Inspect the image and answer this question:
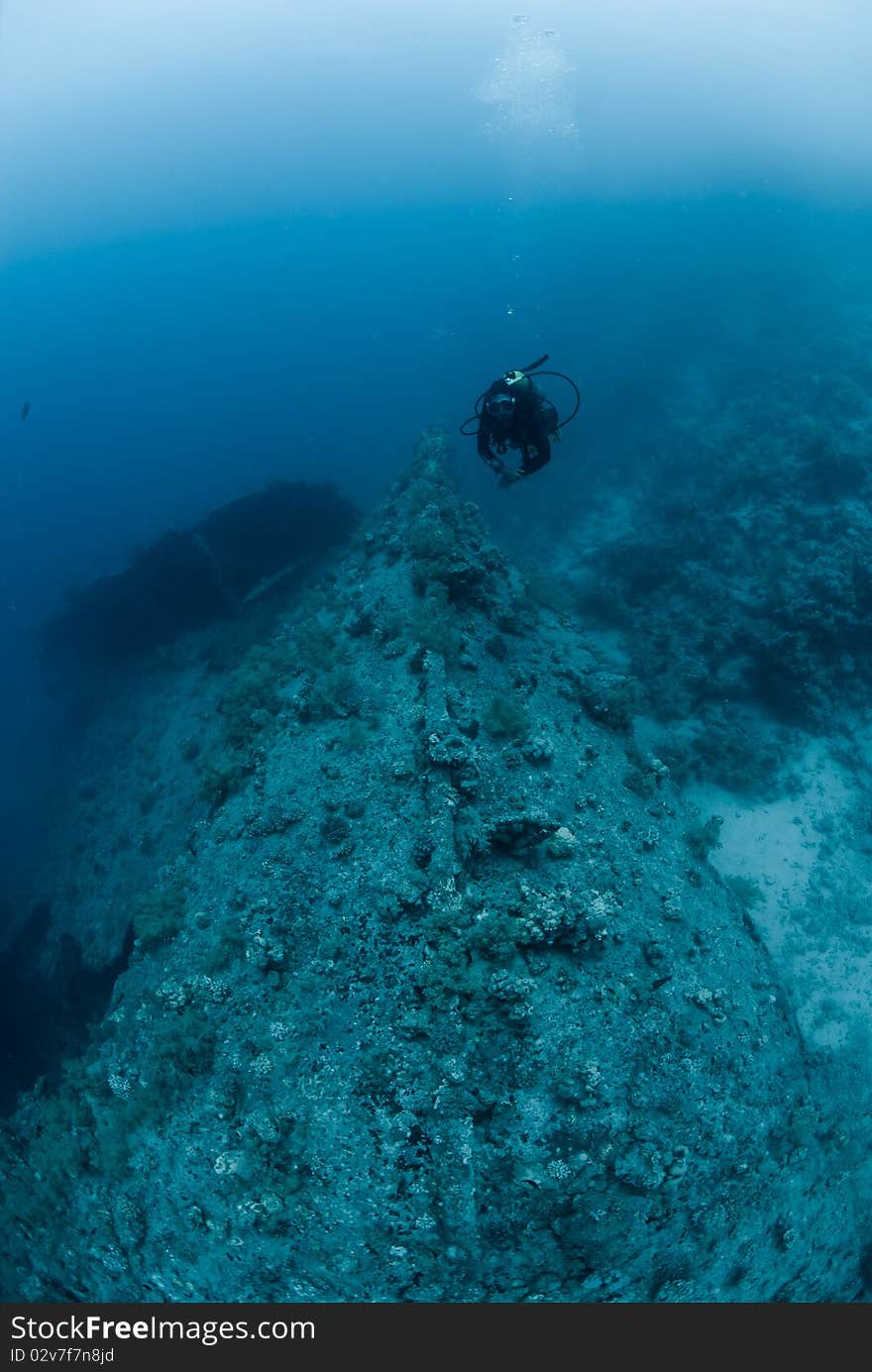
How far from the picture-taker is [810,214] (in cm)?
3812

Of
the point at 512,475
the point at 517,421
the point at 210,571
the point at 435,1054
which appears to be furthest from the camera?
the point at 210,571

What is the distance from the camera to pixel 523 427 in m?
8.59

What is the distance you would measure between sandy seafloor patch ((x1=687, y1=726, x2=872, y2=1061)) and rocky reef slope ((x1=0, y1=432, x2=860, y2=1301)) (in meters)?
1.84

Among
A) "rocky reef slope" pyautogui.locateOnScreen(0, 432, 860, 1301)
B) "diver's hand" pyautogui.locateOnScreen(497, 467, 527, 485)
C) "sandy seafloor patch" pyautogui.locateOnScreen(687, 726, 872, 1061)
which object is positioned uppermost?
"diver's hand" pyautogui.locateOnScreen(497, 467, 527, 485)

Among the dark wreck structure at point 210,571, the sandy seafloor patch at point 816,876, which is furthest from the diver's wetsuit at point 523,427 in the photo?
the dark wreck structure at point 210,571

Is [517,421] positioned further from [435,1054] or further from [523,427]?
[435,1054]

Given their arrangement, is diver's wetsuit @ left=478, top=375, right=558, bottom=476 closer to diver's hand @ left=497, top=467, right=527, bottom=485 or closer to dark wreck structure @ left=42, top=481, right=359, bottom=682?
diver's hand @ left=497, top=467, right=527, bottom=485

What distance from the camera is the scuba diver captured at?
8.24 m

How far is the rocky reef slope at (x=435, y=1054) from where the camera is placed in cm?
518

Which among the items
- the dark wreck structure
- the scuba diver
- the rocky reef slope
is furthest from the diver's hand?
the dark wreck structure

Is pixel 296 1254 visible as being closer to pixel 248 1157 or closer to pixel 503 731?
pixel 248 1157

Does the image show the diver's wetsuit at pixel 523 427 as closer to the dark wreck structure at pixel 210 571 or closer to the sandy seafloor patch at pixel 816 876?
the sandy seafloor patch at pixel 816 876

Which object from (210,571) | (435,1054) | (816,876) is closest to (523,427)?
(435,1054)

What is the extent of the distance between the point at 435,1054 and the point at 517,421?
25.2 feet
